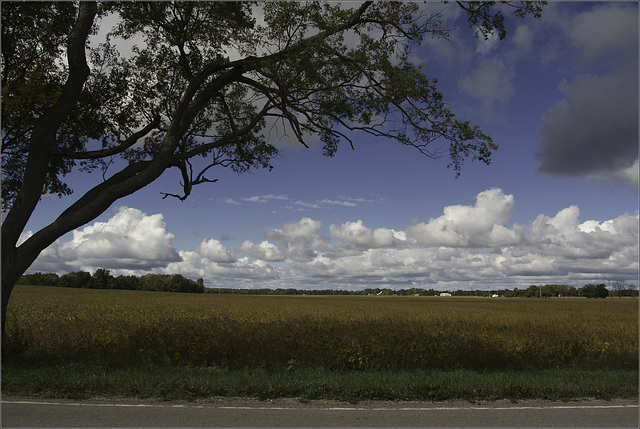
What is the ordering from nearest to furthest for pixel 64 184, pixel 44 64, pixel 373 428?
pixel 373 428
pixel 44 64
pixel 64 184

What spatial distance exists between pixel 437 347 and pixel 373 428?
18.5 feet

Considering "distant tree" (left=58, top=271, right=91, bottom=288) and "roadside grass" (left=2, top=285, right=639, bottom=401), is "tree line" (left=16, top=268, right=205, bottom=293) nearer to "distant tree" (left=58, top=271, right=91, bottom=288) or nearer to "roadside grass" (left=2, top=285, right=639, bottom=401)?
"distant tree" (left=58, top=271, right=91, bottom=288)

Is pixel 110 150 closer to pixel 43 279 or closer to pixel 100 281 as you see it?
pixel 100 281

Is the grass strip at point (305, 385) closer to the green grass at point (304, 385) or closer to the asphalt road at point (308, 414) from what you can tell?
the green grass at point (304, 385)

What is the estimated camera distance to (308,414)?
7418 mm

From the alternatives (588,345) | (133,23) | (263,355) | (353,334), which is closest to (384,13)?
(133,23)

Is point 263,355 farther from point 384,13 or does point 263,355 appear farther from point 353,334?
point 384,13

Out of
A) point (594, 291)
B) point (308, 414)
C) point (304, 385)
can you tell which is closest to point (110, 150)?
point (304, 385)

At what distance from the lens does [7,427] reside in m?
6.75

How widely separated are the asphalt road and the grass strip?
370mm

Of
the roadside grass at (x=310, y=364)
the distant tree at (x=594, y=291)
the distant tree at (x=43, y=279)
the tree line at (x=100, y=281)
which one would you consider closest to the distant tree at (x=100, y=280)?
the tree line at (x=100, y=281)

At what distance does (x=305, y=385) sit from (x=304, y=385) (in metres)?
0.02

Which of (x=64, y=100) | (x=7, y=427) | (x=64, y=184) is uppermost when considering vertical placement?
(x=64, y=100)

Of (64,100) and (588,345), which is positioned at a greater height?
(64,100)
